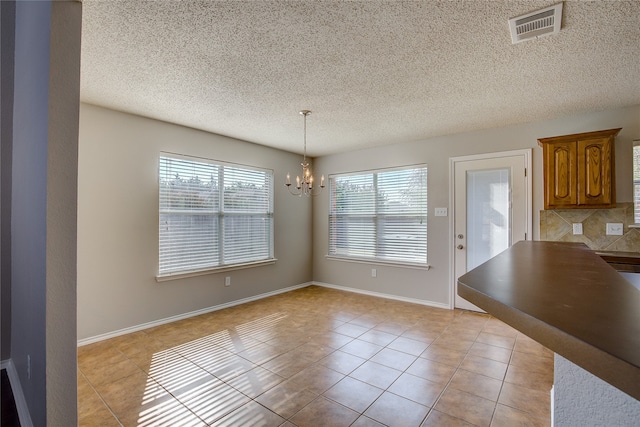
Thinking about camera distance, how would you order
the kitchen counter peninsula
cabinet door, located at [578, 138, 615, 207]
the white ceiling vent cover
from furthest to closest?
cabinet door, located at [578, 138, 615, 207]
the white ceiling vent cover
the kitchen counter peninsula

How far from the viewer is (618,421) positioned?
87 cm

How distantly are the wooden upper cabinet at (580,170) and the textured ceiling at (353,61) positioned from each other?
38 cm

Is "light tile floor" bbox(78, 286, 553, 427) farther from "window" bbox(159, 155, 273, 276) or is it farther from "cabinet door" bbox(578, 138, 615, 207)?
"cabinet door" bbox(578, 138, 615, 207)

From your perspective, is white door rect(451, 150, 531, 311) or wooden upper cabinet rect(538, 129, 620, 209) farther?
white door rect(451, 150, 531, 311)

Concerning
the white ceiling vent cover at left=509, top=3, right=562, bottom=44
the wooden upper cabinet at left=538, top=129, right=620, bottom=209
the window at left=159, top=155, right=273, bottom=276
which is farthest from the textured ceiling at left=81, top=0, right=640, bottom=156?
the window at left=159, top=155, right=273, bottom=276

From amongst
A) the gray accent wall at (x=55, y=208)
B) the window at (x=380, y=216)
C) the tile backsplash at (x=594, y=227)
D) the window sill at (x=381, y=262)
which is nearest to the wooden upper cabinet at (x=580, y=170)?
the tile backsplash at (x=594, y=227)

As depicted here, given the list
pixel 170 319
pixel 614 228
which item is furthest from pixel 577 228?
pixel 170 319

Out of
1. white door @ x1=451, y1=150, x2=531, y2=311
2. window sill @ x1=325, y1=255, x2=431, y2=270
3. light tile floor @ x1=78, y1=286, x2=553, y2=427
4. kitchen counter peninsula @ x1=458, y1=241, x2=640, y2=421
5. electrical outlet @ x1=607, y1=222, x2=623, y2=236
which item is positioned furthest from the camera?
window sill @ x1=325, y1=255, x2=431, y2=270

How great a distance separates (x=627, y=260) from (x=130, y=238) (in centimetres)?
510

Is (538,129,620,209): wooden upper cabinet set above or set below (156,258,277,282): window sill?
above

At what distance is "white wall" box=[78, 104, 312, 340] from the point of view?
3238 millimetres

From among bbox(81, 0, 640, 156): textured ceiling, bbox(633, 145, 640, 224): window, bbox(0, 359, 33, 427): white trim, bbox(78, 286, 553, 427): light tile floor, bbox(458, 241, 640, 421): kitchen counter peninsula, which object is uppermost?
bbox(81, 0, 640, 156): textured ceiling

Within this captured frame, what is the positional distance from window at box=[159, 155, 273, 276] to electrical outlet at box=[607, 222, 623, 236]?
14.5 ft

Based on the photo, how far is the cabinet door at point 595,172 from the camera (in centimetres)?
320
